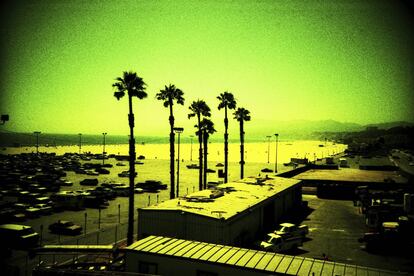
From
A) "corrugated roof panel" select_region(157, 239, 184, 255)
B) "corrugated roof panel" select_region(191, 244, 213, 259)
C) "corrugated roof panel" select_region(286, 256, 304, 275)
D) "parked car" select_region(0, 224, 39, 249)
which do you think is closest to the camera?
"corrugated roof panel" select_region(286, 256, 304, 275)

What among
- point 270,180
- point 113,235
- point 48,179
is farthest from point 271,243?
point 48,179

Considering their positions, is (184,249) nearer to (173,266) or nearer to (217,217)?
(173,266)

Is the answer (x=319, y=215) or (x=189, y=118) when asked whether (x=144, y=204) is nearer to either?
(x=189, y=118)

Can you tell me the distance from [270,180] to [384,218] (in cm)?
1765

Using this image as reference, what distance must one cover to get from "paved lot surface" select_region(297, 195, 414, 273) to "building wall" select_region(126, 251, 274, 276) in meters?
16.0

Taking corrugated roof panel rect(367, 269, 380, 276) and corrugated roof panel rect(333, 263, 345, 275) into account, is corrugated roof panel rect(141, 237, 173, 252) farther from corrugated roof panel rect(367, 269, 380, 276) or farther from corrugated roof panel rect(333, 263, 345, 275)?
corrugated roof panel rect(367, 269, 380, 276)

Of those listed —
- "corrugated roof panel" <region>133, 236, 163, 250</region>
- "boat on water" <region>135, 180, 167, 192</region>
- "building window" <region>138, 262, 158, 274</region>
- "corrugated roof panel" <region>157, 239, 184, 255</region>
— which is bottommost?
"boat on water" <region>135, 180, 167, 192</region>

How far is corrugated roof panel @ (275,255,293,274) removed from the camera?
53.6 ft

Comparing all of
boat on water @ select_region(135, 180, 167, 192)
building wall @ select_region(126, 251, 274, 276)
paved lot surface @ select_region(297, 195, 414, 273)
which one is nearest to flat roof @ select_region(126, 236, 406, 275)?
building wall @ select_region(126, 251, 274, 276)

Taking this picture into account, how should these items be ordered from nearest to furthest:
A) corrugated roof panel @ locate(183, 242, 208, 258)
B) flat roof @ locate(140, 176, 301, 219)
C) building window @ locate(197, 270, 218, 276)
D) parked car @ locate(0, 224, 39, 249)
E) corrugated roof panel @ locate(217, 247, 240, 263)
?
building window @ locate(197, 270, 218, 276)
corrugated roof panel @ locate(217, 247, 240, 263)
corrugated roof panel @ locate(183, 242, 208, 258)
flat roof @ locate(140, 176, 301, 219)
parked car @ locate(0, 224, 39, 249)

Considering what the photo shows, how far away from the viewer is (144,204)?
55.2 m

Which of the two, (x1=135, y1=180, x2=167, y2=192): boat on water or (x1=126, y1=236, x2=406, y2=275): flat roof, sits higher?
(x1=126, y1=236, x2=406, y2=275): flat roof

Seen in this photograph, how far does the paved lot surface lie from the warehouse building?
5205 millimetres

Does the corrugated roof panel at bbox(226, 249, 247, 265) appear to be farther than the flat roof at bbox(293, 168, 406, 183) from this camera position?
No
